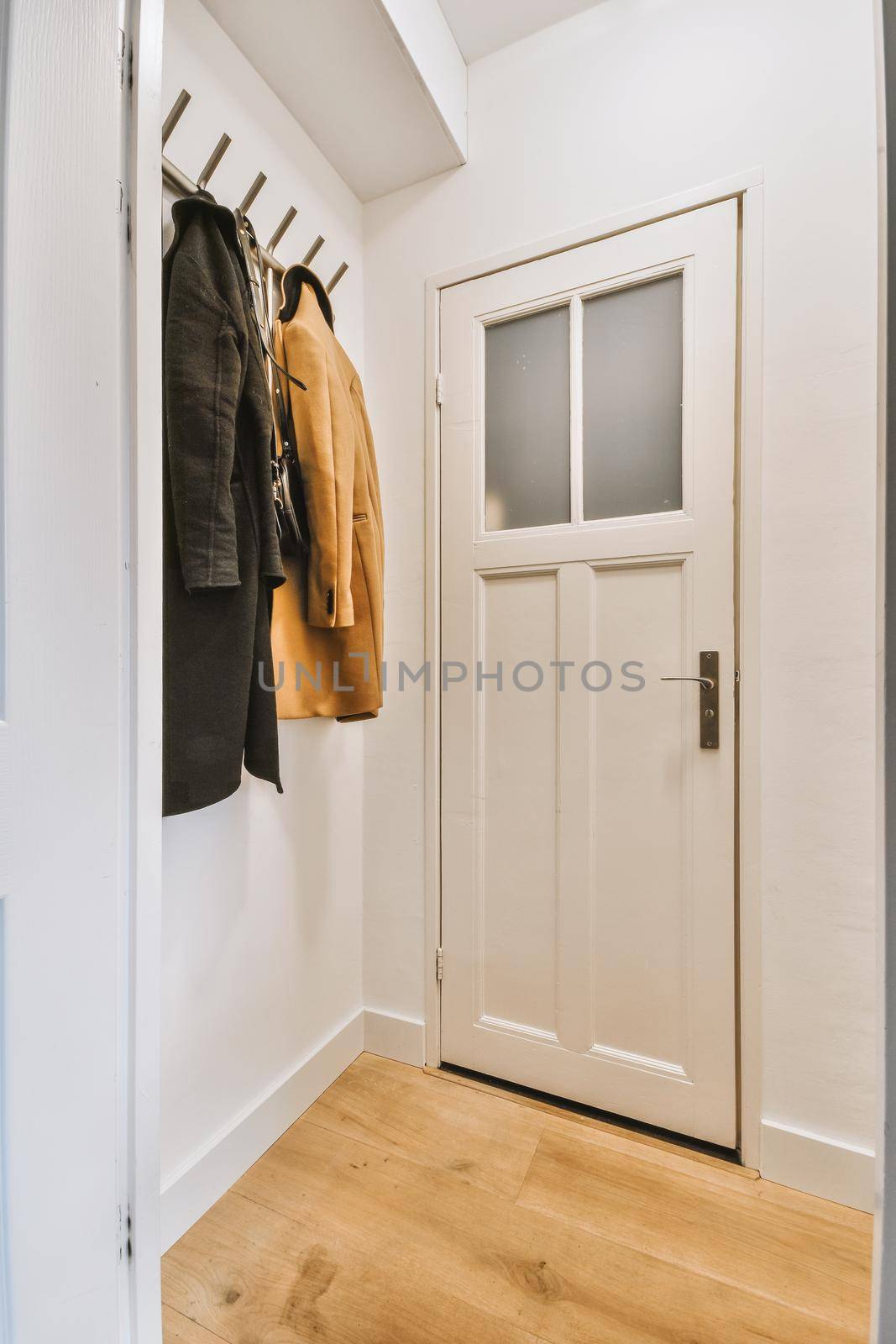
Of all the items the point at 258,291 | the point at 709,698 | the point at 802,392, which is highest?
the point at 258,291

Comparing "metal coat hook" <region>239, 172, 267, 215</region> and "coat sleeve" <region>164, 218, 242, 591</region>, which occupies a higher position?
"metal coat hook" <region>239, 172, 267, 215</region>

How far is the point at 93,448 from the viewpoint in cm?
66

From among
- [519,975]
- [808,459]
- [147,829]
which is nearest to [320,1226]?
[519,975]

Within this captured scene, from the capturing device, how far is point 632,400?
140 centimetres

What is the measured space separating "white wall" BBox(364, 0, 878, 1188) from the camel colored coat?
75 cm

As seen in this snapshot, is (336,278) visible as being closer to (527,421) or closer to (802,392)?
(527,421)

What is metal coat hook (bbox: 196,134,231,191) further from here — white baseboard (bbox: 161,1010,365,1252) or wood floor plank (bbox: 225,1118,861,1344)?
wood floor plank (bbox: 225,1118,861,1344)

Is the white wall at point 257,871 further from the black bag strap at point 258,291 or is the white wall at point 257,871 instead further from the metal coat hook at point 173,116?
the black bag strap at point 258,291

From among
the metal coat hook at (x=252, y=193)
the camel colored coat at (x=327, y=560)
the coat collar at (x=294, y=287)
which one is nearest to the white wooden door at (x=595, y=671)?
the camel colored coat at (x=327, y=560)

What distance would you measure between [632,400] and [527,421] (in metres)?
0.26

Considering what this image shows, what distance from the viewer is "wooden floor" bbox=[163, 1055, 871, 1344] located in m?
0.94

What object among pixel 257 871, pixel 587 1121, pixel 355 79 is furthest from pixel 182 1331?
pixel 355 79

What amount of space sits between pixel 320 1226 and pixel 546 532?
152 cm

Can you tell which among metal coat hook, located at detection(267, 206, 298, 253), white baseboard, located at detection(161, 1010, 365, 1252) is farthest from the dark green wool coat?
white baseboard, located at detection(161, 1010, 365, 1252)
